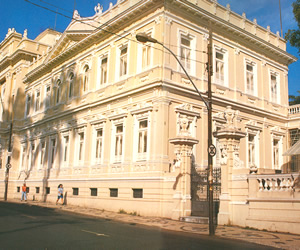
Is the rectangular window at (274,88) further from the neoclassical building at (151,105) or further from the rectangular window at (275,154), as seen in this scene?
the rectangular window at (275,154)

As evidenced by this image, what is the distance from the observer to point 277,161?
27594mm

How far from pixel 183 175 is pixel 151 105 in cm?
502

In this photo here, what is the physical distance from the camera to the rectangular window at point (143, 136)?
21438 mm

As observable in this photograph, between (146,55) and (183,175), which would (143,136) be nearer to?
(183,175)

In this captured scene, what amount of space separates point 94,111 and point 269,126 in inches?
516

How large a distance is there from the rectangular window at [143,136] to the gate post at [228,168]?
6.25 meters

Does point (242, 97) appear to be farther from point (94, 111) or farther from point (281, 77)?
point (94, 111)

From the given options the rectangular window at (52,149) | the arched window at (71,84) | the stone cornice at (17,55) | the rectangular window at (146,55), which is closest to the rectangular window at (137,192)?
the rectangular window at (146,55)

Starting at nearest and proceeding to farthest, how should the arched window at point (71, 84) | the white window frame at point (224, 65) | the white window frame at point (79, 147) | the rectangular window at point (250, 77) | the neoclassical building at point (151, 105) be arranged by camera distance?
the neoclassical building at point (151, 105) → the white window frame at point (224, 65) → the rectangular window at point (250, 77) → the white window frame at point (79, 147) → the arched window at point (71, 84)

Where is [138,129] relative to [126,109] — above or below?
below

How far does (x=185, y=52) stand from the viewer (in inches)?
896

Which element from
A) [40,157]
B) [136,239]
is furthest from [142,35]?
[40,157]

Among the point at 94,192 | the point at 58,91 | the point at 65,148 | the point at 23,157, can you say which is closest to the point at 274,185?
the point at 94,192

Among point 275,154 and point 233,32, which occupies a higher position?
point 233,32
